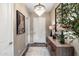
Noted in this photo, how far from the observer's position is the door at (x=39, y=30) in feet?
7.06

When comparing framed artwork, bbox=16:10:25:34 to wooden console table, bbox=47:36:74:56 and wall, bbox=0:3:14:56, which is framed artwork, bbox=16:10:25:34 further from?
wooden console table, bbox=47:36:74:56

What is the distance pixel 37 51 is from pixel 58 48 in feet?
1.08

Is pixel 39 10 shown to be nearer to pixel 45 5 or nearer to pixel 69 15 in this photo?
pixel 45 5

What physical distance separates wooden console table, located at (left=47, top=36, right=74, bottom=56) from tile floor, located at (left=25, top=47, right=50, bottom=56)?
88 mm

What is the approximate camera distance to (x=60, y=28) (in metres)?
2.11

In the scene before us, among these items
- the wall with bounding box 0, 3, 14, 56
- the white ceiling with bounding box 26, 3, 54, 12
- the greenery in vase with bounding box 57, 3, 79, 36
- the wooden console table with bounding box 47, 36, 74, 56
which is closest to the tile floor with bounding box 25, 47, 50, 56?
the wooden console table with bounding box 47, 36, 74, 56

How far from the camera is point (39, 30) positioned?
2.16m

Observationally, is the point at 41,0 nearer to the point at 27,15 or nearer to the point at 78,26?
the point at 27,15

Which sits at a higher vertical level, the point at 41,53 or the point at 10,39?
the point at 10,39

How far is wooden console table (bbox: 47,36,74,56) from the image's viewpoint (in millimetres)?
2035

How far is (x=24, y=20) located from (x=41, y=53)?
56 centimetres

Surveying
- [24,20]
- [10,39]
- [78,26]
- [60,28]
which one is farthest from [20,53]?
[78,26]

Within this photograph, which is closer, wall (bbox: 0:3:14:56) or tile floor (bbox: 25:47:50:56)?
wall (bbox: 0:3:14:56)

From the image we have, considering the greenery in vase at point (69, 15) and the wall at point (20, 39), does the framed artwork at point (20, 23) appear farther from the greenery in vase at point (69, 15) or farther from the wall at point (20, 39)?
the greenery in vase at point (69, 15)
